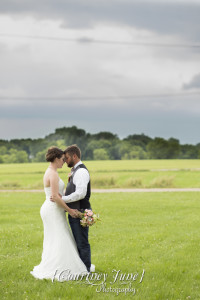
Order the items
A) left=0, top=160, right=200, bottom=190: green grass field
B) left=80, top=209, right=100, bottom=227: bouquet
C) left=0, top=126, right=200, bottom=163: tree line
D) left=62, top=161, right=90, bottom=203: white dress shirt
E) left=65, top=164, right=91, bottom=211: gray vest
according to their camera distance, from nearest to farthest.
→ left=62, top=161, right=90, bottom=203: white dress shirt → left=80, top=209, right=100, bottom=227: bouquet → left=65, top=164, right=91, bottom=211: gray vest → left=0, top=160, right=200, bottom=190: green grass field → left=0, top=126, right=200, bottom=163: tree line

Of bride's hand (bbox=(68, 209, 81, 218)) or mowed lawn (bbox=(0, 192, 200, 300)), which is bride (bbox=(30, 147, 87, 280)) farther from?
mowed lawn (bbox=(0, 192, 200, 300))

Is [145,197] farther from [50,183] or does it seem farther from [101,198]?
[50,183]

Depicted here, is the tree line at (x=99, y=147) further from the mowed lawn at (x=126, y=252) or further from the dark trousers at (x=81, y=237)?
the dark trousers at (x=81, y=237)

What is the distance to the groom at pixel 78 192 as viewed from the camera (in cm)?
798

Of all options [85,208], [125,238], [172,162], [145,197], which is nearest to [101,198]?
[145,197]

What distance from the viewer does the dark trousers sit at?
8.33 metres

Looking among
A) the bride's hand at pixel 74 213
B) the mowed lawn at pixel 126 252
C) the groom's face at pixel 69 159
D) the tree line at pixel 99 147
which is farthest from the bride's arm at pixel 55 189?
the tree line at pixel 99 147

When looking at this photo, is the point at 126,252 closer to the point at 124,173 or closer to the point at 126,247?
the point at 126,247

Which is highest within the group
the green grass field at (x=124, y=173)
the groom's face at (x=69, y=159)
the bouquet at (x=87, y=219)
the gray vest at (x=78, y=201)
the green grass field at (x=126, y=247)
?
the groom's face at (x=69, y=159)

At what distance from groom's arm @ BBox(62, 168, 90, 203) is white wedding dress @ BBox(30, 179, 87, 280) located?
331 millimetres

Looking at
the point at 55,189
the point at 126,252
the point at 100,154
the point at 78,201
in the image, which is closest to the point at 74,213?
the point at 78,201

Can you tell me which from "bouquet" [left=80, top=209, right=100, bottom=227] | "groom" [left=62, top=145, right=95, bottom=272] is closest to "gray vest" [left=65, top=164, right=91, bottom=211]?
"groom" [left=62, top=145, right=95, bottom=272]

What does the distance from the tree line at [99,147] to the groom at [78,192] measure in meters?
51.2

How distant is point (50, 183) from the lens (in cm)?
809
